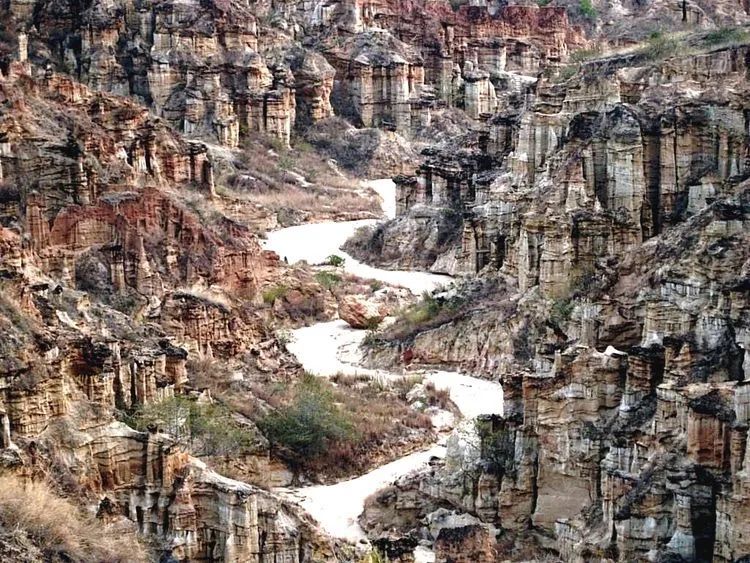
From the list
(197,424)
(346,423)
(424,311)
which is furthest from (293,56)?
(197,424)

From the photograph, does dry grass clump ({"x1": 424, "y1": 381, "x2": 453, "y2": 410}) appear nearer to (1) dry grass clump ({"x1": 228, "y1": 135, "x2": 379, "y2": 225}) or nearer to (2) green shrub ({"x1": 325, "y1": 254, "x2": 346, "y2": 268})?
(2) green shrub ({"x1": 325, "y1": 254, "x2": 346, "y2": 268})

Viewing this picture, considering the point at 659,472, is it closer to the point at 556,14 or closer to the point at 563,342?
the point at 563,342

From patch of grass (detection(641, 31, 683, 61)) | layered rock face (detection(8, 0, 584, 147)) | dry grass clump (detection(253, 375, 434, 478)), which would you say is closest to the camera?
dry grass clump (detection(253, 375, 434, 478))

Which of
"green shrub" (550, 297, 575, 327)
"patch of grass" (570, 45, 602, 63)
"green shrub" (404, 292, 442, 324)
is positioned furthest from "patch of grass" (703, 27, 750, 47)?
"green shrub" (404, 292, 442, 324)

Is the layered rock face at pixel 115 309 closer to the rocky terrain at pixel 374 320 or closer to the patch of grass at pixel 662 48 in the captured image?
the rocky terrain at pixel 374 320

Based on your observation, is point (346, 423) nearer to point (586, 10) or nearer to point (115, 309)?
point (115, 309)

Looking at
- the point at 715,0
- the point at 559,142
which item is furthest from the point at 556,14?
the point at 559,142

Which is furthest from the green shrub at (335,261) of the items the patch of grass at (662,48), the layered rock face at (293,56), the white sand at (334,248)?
the layered rock face at (293,56)
